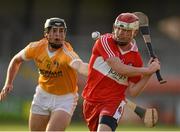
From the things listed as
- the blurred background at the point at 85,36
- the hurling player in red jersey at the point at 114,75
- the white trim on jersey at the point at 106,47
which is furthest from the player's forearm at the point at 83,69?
the blurred background at the point at 85,36

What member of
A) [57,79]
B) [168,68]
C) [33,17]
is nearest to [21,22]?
[33,17]

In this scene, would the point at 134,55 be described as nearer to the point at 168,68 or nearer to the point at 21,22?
the point at 168,68

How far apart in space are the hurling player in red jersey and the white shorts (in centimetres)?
72

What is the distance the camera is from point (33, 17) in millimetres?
27750

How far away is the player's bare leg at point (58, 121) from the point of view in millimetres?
10078

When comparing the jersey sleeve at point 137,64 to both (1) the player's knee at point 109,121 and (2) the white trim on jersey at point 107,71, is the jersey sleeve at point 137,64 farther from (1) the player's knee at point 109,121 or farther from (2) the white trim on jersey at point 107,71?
(1) the player's knee at point 109,121

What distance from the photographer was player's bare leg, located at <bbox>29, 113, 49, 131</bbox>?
10.4 metres

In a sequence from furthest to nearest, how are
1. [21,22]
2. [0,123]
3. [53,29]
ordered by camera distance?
1. [21,22]
2. [0,123]
3. [53,29]

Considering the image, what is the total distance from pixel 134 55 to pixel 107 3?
1926cm

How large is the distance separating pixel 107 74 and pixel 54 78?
1.11 m

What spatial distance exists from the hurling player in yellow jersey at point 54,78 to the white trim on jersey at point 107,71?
0.59 meters

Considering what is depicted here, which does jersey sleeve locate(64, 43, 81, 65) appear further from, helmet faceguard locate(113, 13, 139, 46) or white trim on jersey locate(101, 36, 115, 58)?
helmet faceguard locate(113, 13, 139, 46)

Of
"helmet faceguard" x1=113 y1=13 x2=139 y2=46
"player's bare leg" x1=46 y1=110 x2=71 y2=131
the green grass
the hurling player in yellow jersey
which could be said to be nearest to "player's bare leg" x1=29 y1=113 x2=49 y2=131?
the hurling player in yellow jersey

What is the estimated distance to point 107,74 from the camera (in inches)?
373
